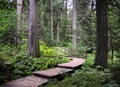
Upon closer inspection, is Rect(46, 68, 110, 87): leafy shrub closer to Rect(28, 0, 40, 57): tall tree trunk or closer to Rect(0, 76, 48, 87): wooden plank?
Rect(0, 76, 48, 87): wooden plank

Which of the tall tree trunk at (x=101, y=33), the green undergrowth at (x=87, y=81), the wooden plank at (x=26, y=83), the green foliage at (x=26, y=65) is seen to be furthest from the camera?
the tall tree trunk at (x=101, y=33)

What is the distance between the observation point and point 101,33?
8.77 m

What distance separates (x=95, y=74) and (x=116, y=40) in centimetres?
583

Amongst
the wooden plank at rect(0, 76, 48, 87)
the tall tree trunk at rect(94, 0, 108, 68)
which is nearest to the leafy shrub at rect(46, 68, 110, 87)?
the wooden plank at rect(0, 76, 48, 87)

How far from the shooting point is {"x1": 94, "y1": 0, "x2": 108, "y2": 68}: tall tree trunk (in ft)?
28.5

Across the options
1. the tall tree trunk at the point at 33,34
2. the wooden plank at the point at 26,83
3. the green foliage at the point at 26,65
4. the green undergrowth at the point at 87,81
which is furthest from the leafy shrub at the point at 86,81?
the tall tree trunk at the point at 33,34

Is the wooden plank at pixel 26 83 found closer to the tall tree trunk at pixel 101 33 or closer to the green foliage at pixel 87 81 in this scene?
the green foliage at pixel 87 81

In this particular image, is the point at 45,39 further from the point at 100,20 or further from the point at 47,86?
the point at 47,86

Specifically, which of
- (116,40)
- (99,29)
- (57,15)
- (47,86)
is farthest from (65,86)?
(57,15)

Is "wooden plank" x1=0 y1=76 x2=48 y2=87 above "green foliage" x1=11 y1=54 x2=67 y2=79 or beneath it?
beneath

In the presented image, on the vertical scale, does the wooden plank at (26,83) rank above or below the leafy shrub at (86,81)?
below

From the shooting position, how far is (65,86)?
6168mm

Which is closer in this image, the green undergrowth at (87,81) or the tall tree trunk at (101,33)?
the green undergrowth at (87,81)

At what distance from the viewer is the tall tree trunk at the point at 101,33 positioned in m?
8.68
